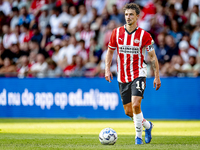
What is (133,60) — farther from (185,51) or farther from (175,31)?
(175,31)

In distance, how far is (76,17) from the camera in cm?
1655

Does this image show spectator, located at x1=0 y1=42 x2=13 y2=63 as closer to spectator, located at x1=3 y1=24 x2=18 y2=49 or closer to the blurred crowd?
the blurred crowd

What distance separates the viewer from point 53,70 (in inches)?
567

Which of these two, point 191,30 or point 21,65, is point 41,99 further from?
point 191,30

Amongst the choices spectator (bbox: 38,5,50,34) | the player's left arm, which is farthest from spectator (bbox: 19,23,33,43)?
the player's left arm

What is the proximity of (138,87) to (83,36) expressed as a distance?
907cm

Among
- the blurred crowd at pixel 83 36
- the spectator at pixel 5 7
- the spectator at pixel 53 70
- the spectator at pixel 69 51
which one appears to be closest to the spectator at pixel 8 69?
the blurred crowd at pixel 83 36

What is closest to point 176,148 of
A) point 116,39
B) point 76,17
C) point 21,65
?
point 116,39

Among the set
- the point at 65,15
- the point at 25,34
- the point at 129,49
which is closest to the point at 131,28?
the point at 129,49

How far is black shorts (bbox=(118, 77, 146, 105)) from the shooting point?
272 inches

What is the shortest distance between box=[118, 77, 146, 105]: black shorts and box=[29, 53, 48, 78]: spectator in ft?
24.8

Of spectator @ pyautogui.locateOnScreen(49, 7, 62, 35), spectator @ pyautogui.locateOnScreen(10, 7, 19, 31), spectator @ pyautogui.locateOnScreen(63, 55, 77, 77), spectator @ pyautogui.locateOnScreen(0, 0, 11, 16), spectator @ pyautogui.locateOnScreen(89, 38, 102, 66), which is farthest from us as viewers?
spectator @ pyautogui.locateOnScreen(0, 0, 11, 16)

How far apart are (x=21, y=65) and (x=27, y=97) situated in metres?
1.64

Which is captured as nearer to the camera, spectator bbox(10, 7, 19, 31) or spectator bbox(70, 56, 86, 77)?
spectator bbox(70, 56, 86, 77)
